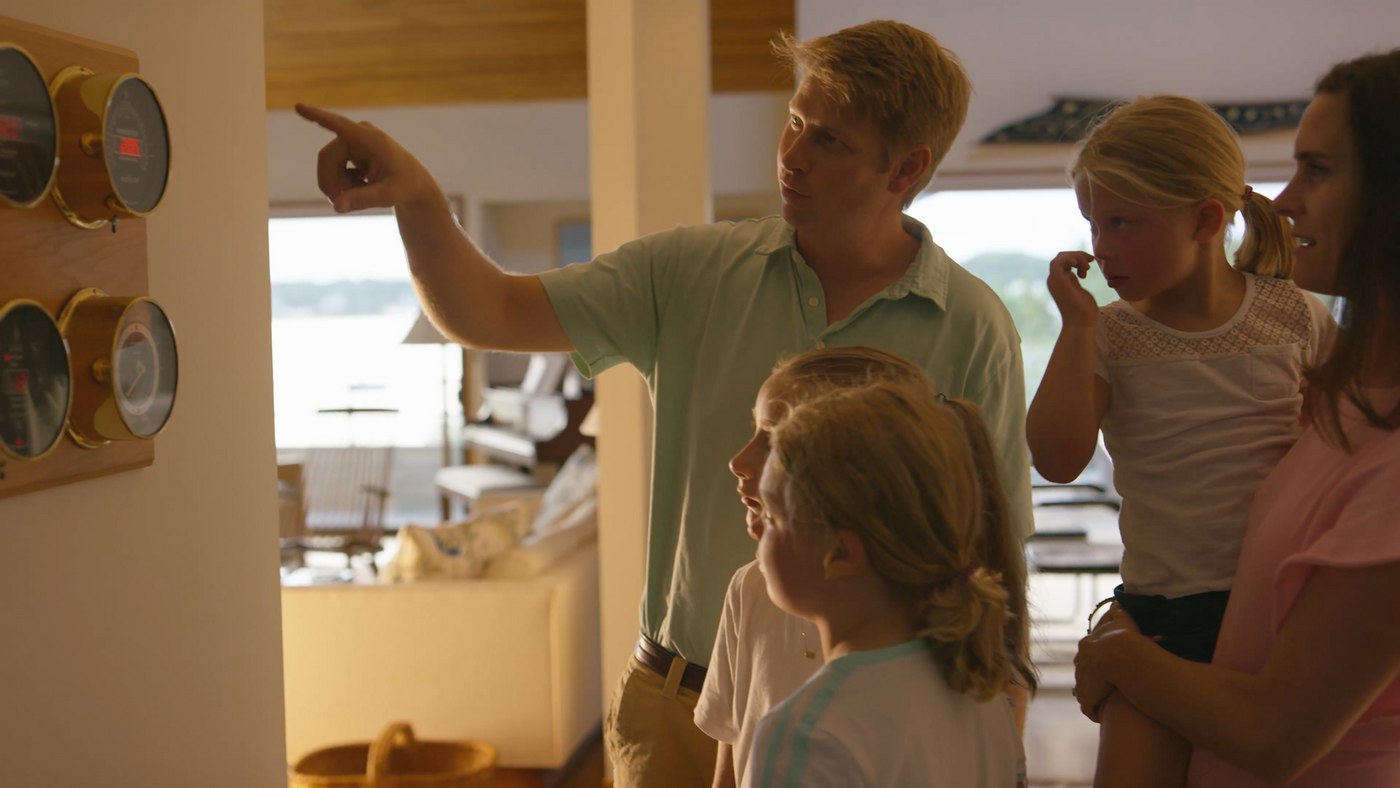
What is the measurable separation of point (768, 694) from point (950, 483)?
0.38 metres

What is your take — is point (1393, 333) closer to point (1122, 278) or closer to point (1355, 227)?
point (1355, 227)

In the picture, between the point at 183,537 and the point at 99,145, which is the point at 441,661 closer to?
the point at 183,537

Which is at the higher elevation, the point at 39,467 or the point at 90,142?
the point at 90,142

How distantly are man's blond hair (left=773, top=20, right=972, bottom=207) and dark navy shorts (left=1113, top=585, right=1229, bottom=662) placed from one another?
0.64 metres

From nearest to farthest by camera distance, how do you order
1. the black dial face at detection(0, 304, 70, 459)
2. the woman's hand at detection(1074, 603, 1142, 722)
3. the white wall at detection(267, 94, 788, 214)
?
the woman's hand at detection(1074, 603, 1142, 722) → the black dial face at detection(0, 304, 70, 459) → the white wall at detection(267, 94, 788, 214)

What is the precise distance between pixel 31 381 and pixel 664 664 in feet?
2.79

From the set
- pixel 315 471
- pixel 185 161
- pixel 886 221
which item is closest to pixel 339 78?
pixel 315 471

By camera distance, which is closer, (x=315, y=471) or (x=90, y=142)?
(x=90, y=142)

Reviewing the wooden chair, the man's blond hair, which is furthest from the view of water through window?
the man's blond hair

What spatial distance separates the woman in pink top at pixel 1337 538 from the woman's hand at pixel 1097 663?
69 millimetres

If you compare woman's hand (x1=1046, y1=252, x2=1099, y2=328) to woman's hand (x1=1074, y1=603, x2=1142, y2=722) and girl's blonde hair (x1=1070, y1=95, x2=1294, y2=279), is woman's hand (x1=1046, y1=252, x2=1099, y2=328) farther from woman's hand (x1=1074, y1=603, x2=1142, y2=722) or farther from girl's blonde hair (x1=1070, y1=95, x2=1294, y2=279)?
woman's hand (x1=1074, y1=603, x2=1142, y2=722)

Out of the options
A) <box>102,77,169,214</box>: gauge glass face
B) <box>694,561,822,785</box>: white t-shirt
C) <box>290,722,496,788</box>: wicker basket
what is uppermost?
<box>102,77,169,214</box>: gauge glass face

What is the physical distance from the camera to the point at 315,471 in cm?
955

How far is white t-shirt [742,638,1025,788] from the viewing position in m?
0.99
